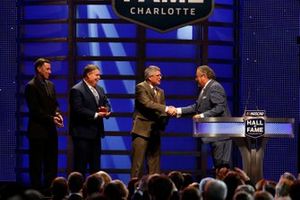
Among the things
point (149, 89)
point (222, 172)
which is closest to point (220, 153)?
point (222, 172)

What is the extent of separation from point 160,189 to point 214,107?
14.1 ft

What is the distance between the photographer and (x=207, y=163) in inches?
532

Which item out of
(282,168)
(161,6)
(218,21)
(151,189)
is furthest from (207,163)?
(151,189)

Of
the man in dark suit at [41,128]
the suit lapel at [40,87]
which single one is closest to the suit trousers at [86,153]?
the man in dark suit at [41,128]

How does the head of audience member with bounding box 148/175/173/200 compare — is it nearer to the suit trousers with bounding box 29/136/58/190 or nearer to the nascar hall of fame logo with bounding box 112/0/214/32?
the suit trousers with bounding box 29/136/58/190

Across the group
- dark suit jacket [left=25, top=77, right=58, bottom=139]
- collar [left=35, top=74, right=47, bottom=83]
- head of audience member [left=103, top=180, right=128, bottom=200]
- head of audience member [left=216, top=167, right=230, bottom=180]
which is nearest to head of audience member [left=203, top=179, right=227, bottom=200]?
head of audience member [left=103, top=180, right=128, bottom=200]

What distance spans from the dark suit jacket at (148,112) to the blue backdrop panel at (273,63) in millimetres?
2934

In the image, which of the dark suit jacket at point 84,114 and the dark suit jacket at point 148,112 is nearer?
the dark suit jacket at point 84,114

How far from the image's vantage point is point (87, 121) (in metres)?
10.6

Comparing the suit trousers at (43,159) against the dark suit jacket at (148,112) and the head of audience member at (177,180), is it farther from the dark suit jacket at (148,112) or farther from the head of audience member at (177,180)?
the head of audience member at (177,180)

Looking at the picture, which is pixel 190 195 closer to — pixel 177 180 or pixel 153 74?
pixel 177 180

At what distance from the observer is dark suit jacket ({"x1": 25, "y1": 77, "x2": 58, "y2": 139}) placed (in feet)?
33.8

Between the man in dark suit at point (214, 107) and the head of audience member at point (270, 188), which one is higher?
the man in dark suit at point (214, 107)

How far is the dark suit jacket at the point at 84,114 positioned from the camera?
415 inches
